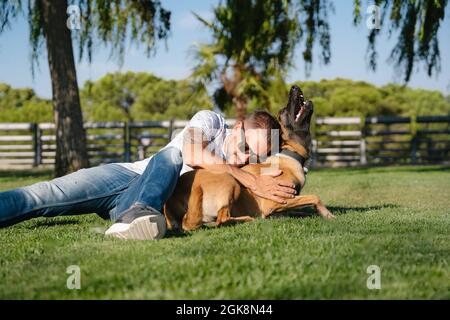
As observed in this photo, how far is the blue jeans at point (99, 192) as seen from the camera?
4094 millimetres

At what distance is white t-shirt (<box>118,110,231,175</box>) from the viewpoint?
15.0ft

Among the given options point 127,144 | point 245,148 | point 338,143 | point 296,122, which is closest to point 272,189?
point 245,148

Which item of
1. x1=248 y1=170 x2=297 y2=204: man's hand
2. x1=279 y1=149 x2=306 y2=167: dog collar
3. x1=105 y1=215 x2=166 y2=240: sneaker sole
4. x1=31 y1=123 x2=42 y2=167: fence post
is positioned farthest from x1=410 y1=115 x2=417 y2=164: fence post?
x1=105 y1=215 x2=166 y2=240: sneaker sole

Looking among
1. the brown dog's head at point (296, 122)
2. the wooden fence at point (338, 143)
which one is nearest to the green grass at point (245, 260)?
the brown dog's head at point (296, 122)

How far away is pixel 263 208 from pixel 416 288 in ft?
7.36

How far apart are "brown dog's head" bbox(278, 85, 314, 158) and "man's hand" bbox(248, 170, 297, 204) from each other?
1.65ft

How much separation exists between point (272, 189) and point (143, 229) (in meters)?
1.24

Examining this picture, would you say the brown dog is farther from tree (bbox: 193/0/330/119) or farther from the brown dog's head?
tree (bbox: 193/0/330/119)

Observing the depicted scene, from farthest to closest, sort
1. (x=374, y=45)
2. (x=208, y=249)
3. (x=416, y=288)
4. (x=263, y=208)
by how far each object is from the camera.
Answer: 1. (x=374, y=45)
2. (x=263, y=208)
3. (x=208, y=249)
4. (x=416, y=288)

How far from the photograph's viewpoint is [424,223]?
468cm

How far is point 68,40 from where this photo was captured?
11188 mm
